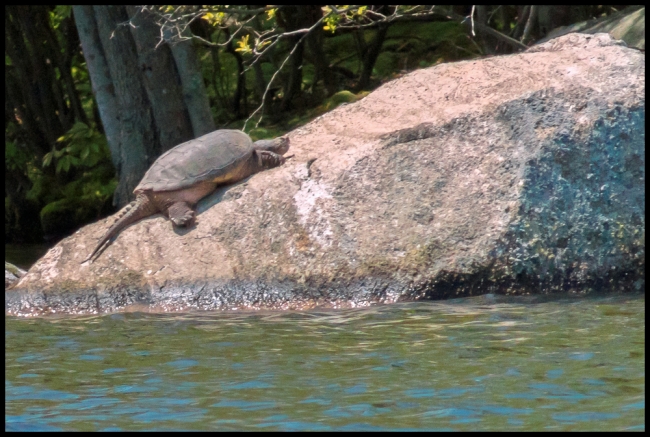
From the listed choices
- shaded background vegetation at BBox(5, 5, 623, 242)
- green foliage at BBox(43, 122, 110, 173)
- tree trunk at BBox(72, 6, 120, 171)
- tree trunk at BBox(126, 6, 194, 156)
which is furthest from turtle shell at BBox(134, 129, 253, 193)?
green foliage at BBox(43, 122, 110, 173)

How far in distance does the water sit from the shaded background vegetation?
13.6ft

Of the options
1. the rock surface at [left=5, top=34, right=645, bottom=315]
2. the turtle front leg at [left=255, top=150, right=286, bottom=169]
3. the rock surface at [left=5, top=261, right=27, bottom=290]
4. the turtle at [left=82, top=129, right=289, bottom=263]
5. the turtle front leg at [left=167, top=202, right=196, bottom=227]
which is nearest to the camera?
the rock surface at [left=5, top=34, right=645, bottom=315]

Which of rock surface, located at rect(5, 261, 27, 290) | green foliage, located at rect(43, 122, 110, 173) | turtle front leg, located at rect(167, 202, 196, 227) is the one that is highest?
green foliage, located at rect(43, 122, 110, 173)

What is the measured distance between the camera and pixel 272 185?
311 inches

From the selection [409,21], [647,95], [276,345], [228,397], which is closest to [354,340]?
[276,345]

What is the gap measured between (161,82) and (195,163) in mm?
4154

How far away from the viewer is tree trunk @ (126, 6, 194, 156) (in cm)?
1169

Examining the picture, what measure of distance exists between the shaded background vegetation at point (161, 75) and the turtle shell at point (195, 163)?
7.54 ft

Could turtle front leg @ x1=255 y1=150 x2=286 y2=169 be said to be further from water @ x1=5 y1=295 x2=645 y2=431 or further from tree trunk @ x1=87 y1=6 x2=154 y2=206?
tree trunk @ x1=87 y1=6 x2=154 y2=206

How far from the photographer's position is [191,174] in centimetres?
792

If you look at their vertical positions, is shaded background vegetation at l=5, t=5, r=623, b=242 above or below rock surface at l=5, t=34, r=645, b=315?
above

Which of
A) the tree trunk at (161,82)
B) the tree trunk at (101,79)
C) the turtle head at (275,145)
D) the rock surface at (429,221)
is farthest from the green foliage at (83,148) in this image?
the turtle head at (275,145)

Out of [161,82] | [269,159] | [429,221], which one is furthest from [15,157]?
[429,221]

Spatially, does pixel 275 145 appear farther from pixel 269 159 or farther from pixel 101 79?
pixel 101 79
